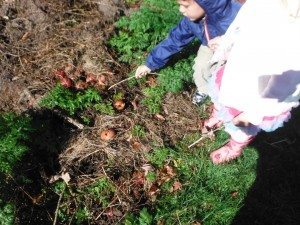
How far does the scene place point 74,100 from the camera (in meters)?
3.78

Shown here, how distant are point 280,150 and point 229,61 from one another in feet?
6.81

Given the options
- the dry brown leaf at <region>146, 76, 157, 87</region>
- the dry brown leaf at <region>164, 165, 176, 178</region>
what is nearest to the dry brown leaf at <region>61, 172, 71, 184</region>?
the dry brown leaf at <region>164, 165, 176, 178</region>

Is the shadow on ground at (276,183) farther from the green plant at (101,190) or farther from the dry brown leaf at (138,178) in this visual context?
the green plant at (101,190)

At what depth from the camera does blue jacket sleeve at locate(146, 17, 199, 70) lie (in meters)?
3.33

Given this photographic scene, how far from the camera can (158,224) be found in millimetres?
3436

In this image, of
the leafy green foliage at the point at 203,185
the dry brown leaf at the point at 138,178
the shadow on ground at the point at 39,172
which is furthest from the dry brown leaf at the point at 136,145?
the shadow on ground at the point at 39,172

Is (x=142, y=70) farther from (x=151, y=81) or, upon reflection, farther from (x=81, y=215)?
(x=81, y=215)

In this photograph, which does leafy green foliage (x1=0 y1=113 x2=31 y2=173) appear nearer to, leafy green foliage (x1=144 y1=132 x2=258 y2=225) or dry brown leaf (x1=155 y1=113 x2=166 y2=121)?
leafy green foliage (x1=144 y1=132 x2=258 y2=225)

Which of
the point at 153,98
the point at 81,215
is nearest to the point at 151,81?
the point at 153,98

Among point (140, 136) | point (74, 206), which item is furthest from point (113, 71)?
point (74, 206)

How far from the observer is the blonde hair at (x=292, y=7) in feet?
6.53

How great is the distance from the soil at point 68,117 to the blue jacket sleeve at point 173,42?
605 mm

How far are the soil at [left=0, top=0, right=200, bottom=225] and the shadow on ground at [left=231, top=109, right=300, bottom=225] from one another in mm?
863

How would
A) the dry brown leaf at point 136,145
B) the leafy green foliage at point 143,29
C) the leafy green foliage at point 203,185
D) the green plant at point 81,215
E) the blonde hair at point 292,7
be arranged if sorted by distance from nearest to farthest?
the blonde hair at point 292,7 → the green plant at point 81,215 → the leafy green foliage at point 203,185 → the dry brown leaf at point 136,145 → the leafy green foliage at point 143,29
